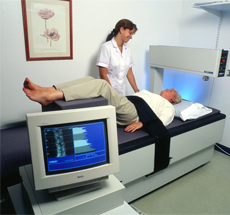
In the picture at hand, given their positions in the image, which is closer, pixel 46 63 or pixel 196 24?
pixel 46 63

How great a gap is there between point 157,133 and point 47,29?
153cm

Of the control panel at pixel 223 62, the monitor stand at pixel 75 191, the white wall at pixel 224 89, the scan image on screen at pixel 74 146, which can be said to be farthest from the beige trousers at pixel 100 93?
the white wall at pixel 224 89

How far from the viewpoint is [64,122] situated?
103 centimetres

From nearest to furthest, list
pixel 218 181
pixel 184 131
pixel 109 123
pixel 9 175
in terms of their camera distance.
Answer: pixel 109 123 < pixel 9 175 < pixel 184 131 < pixel 218 181

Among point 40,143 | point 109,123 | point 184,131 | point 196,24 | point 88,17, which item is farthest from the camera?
point 196,24

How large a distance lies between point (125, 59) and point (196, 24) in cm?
129

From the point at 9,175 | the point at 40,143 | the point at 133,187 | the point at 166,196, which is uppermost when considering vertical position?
the point at 40,143

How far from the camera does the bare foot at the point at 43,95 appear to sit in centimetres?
158

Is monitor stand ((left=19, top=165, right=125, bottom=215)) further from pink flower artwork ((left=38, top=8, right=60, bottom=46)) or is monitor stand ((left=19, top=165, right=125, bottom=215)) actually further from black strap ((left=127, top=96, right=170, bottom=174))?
pink flower artwork ((left=38, top=8, right=60, bottom=46))

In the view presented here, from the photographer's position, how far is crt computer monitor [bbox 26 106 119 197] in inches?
39.4

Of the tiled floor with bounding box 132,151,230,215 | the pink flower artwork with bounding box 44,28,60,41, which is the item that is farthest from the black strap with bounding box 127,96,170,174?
the pink flower artwork with bounding box 44,28,60,41

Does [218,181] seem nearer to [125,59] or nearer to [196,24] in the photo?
[125,59]

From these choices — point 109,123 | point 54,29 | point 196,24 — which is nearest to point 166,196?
point 109,123

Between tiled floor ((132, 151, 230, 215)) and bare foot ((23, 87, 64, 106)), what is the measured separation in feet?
3.90
